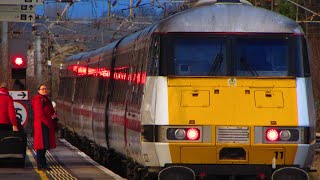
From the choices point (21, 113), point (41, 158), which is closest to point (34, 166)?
point (41, 158)

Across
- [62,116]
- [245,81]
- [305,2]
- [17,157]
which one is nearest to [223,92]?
[245,81]

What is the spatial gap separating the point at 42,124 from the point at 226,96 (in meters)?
5.81

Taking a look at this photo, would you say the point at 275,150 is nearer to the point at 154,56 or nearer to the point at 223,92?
the point at 223,92

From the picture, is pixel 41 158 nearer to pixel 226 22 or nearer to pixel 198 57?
pixel 198 57

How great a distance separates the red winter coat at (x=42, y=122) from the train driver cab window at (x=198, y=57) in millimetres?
5267

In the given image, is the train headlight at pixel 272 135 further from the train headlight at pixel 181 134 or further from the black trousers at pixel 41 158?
the black trousers at pixel 41 158

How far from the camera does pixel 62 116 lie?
40531 mm

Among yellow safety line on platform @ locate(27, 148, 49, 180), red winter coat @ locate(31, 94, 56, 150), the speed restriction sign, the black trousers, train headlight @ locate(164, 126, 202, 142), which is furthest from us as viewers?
the speed restriction sign

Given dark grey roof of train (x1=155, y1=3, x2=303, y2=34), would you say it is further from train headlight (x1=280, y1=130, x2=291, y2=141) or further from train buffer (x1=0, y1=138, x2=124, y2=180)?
train buffer (x1=0, y1=138, x2=124, y2=180)

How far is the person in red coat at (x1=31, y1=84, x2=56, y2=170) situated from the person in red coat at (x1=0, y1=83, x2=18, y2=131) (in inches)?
14.9

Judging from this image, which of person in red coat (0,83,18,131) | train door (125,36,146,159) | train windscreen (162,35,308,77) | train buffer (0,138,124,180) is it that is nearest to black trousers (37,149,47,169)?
train buffer (0,138,124,180)

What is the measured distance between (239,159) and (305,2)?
140ft

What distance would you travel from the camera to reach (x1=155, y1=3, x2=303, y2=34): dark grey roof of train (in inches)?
597

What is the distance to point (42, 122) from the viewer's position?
19781 millimetres
